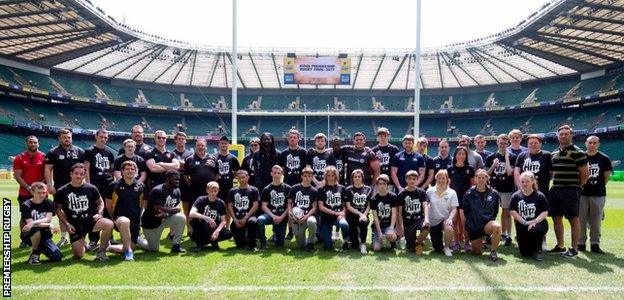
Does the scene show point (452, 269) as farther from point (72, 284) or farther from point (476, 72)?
point (476, 72)

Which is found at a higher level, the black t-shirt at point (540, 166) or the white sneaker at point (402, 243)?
the black t-shirt at point (540, 166)

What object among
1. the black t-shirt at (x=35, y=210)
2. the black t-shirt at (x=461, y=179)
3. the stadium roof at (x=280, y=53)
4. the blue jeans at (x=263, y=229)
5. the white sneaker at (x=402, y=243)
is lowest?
the white sneaker at (x=402, y=243)

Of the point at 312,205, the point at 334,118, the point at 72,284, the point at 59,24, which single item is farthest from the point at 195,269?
the point at 334,118

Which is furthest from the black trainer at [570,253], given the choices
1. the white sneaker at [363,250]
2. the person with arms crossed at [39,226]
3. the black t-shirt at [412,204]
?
the person with arms crossed at [39,226]

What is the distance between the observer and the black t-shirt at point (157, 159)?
26.9ft

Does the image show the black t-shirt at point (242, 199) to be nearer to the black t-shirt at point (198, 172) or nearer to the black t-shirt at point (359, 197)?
the black t-shirt at point (198, 172)

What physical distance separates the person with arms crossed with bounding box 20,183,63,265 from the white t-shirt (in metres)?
5.83

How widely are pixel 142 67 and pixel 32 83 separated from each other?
10337 mm

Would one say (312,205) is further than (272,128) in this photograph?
No

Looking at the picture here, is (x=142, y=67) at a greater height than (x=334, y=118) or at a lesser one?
A: greater

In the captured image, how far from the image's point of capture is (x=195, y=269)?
19.9 ft

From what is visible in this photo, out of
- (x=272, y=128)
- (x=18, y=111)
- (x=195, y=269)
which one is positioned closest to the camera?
(x=195, y=269)

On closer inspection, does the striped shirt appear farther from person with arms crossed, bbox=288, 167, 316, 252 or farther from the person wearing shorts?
person with arms crossed, bbox=288, 167, 316, 252

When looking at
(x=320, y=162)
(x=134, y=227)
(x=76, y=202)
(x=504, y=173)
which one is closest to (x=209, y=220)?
(x=134, y=227)
